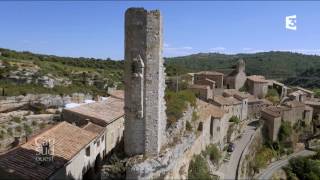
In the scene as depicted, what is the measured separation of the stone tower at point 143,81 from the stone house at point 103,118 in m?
7.79

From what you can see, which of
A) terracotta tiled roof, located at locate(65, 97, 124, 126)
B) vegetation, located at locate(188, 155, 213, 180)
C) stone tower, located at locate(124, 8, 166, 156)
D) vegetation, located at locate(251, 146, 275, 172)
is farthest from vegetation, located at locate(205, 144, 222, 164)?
stone tower, located at locate(124, 8, 166, 156)

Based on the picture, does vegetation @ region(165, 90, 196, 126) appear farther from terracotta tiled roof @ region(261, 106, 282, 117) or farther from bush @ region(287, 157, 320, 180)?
terracotta tiled roof @ region(261, 106, 282, 117)

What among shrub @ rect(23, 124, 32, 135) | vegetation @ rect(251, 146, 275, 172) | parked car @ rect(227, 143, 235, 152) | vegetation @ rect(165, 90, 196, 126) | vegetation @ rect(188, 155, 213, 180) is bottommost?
vegetation @ rect(251, 146, 275, 172)

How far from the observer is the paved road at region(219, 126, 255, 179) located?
24.9 metres

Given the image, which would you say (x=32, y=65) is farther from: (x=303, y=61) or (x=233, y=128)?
(x=303, y=61)

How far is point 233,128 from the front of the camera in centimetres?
3459

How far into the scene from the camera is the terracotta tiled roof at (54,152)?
1466 centimetres

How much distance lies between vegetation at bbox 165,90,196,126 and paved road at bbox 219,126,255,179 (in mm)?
5550

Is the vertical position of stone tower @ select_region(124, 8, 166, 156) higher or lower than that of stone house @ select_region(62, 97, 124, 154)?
higher

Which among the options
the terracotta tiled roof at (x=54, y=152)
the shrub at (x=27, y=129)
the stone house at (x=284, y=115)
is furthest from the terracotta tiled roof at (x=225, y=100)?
the terracotta tiled roof at (x=54, y=152)

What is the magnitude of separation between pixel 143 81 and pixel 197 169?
21.2ft

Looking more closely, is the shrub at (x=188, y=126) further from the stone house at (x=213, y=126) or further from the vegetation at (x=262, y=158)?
the vegetation at (x=262, y=158)

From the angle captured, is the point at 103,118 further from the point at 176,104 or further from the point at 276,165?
the point at 276,165

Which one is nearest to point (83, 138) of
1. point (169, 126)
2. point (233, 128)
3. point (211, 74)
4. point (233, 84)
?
point (169, 126)
